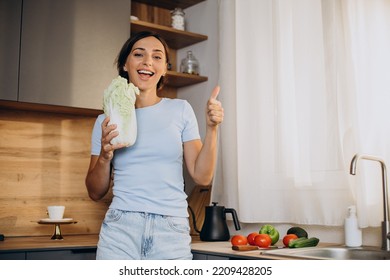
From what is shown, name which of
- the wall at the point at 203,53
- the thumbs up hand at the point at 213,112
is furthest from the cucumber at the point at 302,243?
the wall at the point at 203,53

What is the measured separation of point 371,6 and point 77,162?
1.20 metres

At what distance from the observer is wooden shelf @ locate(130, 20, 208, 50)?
2109 mm

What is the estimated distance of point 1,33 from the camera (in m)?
1.71

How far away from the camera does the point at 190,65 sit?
2266 mm

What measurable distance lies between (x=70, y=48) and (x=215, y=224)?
782mm

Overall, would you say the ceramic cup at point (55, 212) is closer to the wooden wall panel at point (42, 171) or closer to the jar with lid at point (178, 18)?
the wooden wall panel at point (42, 171)

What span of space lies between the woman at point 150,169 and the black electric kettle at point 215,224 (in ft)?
1.96

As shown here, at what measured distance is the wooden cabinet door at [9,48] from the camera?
1.71m

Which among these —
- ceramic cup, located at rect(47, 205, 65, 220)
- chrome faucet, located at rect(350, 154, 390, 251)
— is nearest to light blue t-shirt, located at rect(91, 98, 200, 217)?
chrome faucet, located at rect(350, 154, 390, 251)

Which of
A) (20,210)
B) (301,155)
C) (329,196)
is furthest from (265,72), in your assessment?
(20,210)

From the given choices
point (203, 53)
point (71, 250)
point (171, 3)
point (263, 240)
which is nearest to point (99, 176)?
point (71, 250)

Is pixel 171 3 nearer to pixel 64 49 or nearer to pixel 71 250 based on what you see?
pixel 64 49

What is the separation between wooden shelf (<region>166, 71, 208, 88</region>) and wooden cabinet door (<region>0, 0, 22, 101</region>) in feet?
2.06

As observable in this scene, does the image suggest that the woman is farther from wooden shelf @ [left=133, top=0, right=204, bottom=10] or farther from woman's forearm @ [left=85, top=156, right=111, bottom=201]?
wooden shelf @ [left=133, top=0, right=204, bottom=10]
